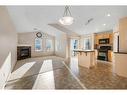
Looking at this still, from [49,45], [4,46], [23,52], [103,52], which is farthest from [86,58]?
[49,45]

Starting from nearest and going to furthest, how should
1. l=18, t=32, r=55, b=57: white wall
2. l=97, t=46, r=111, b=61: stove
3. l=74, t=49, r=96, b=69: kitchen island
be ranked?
l=74, t=49, r=96, b=69: kitchen island < l=97, t=46, r=111, b=61: stove < l=18, t=32, r=55, b=57: white wall

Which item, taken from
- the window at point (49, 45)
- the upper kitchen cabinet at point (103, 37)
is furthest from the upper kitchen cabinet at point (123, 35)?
the window at point (49, 45)

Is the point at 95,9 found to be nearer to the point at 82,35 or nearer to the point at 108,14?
the point at 108,14

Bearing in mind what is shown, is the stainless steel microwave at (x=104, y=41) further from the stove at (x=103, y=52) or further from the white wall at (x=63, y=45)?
the white wall at (x=63, y=45)

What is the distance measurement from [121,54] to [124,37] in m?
0.80

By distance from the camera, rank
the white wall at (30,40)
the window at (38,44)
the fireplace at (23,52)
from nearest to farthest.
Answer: the fireplace at (23,52) → the white wall at (30,40) → the window at (38,44)

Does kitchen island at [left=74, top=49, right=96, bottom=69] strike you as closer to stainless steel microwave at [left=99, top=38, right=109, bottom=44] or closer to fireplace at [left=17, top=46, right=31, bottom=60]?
stainless steel microwave at [left=99, top=38, right=109, bottom=44]

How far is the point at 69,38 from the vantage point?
10.7m

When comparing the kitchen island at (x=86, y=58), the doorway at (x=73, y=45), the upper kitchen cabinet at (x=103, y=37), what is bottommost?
the kitchen island at (x=86, y=58)

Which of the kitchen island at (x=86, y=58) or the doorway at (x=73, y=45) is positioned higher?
the doorway at (x=73, y=45)

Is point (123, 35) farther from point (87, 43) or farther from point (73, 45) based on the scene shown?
point (73, 45)

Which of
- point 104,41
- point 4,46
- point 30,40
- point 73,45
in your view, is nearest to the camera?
point 4,46

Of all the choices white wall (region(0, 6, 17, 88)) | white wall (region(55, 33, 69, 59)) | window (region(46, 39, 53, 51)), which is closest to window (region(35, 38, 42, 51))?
window (region(46, 39, 53, 51))
